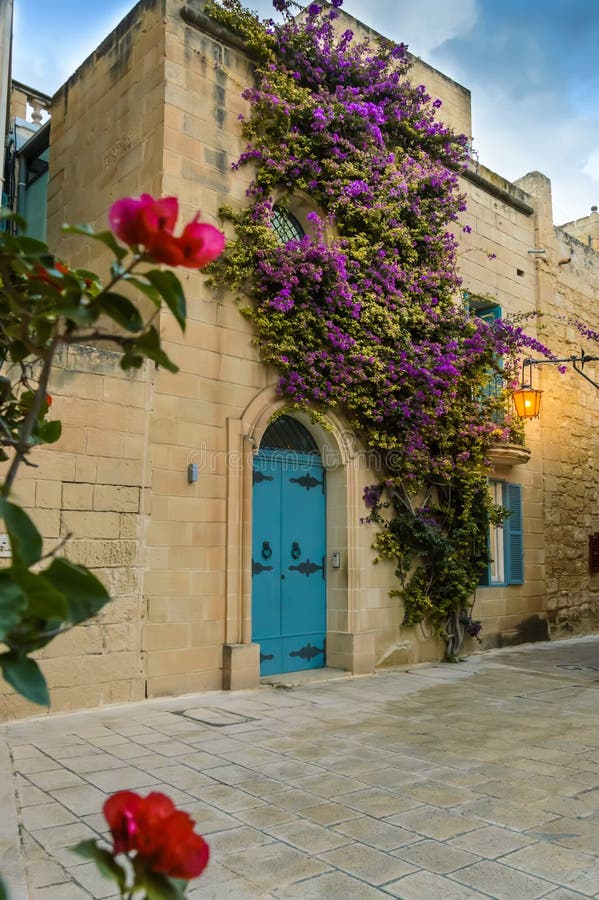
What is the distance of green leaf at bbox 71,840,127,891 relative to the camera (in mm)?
936

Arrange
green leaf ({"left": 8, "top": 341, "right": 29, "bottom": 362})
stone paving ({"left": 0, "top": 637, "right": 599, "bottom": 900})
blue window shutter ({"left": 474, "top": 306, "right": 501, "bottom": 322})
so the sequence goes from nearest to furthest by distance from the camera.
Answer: green leaf ({"left": 8, "top": 341, "right": 29, "bottom": 362}) → stone paving ({"left": 0, "top": 637, "right": 599, "bottom": 900}) → blue window shutter ({"left": 474, "top": 306, "right": 501, "bottom": 322})

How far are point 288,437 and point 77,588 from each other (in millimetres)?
6783

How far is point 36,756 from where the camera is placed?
4.36 m

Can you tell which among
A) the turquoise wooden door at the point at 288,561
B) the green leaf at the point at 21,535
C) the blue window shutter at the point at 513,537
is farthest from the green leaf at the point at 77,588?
the blue window shutter at the point at 513,537

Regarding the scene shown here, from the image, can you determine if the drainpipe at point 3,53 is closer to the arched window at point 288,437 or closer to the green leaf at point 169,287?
the green leaf at point 169,287

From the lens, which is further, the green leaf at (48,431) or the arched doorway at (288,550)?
the arched doorway at (288,550)

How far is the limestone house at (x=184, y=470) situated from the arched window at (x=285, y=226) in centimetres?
6

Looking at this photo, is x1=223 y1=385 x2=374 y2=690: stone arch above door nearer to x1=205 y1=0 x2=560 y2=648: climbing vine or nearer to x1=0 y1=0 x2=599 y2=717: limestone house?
x1=0 y1=0 x2=599 y2=717: limestone house

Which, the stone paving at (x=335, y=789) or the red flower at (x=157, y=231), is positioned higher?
the red flower at (x=157, y=231)

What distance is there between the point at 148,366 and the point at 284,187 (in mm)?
2709

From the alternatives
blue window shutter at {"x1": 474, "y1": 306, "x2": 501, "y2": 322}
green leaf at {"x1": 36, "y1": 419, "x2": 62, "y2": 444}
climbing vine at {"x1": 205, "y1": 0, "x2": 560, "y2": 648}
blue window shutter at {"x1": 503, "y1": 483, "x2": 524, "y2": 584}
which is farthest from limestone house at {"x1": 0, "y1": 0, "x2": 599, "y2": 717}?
green leaf at {"x1": 36, "y1": 419, "x2": 62, "y2": 444}

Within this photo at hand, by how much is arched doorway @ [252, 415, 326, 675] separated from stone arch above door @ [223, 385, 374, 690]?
0.44ft

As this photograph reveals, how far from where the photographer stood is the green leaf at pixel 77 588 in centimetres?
96

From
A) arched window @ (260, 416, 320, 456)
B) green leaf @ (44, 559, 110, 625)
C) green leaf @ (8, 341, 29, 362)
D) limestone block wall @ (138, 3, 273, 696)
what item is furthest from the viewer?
arched window @ (260, 416, 320, 456)
